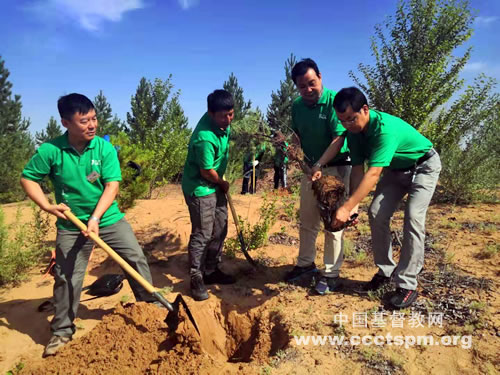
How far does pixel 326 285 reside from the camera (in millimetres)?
3219

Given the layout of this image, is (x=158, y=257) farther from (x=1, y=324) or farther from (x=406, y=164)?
(x=406, y=164)

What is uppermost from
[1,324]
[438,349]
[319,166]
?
[319,166]

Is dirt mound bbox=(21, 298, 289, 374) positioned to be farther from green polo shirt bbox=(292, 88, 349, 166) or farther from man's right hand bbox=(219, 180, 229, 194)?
green polo shirt bbox=(292, 88, 349, 166)

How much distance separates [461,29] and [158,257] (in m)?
7.46

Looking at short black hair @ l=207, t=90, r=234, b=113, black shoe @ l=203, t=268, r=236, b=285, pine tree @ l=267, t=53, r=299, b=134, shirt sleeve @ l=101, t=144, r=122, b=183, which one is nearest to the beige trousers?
black shoe @ l=203, t=268, r=236, b=285

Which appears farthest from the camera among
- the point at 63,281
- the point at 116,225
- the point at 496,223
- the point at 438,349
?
the point at 496,223

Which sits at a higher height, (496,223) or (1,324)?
(496,223)

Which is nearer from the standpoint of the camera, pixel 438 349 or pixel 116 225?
pixel 438 349

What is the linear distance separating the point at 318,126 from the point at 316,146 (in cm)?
21

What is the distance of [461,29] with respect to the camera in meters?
6.76

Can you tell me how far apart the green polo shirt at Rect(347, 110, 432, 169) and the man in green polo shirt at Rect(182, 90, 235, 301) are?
46.9 inches

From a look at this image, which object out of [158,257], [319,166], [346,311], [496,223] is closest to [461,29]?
[496,223]

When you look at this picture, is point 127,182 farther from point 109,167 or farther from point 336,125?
point 336,125

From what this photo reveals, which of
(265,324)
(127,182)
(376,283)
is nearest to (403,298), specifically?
(376,283)
